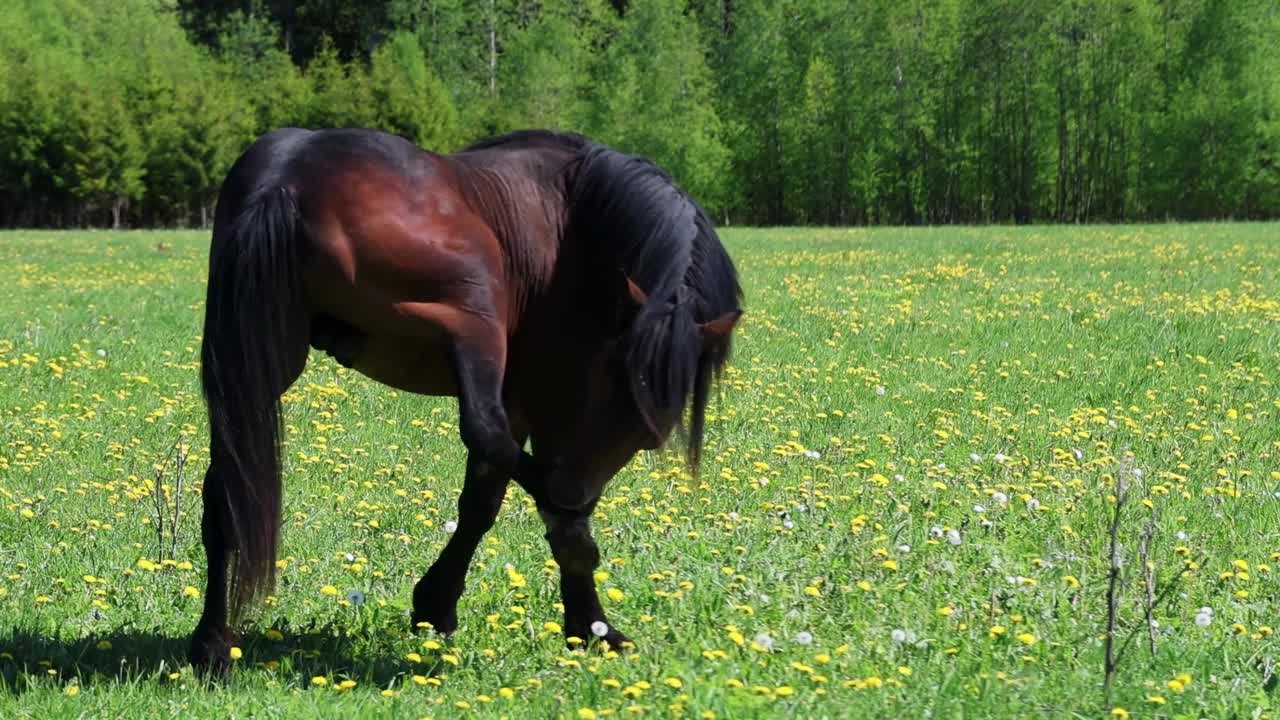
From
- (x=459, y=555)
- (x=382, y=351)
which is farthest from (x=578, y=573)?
(x=382, y=351)

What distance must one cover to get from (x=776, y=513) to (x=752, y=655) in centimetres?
197

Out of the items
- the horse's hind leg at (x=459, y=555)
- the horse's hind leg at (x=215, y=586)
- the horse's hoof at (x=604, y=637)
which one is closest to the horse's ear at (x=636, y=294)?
the horse's hind leg at (x=459, y=555)

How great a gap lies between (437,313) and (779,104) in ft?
219

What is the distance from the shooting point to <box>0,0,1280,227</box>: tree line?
5772 centimetres

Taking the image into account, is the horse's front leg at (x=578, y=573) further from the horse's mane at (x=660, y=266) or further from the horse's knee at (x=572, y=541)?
the horse's mane at (x=660, y=266)

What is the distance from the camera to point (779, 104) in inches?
2726

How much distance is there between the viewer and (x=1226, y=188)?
193 feet

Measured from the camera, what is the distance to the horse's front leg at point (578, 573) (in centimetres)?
440

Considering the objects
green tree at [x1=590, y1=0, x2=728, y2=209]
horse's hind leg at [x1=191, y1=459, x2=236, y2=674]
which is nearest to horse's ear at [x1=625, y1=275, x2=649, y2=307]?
horse's hind leg at [x1=191, y1=459, x2=236, y2=674]

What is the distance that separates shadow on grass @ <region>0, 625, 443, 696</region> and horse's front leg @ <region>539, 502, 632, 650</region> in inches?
20.4

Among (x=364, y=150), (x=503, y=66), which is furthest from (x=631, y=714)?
(x=503, y=66)

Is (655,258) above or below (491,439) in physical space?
above

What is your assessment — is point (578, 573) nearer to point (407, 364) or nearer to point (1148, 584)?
point (407, 364)

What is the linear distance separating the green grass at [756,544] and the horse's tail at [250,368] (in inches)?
18.5
